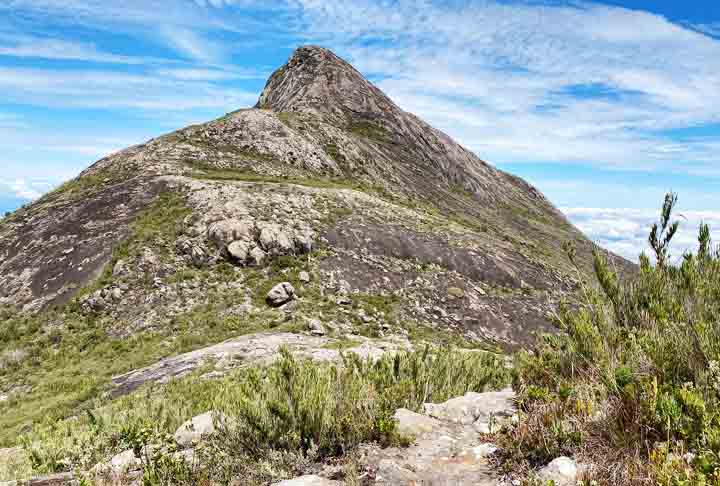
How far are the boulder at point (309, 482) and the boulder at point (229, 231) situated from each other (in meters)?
23.0

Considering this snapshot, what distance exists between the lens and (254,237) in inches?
1051

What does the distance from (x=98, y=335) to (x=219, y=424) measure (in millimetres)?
18110

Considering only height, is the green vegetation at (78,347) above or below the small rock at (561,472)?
below

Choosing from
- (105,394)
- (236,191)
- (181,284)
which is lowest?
(105,394)

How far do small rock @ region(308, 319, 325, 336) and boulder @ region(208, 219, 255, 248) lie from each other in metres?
9.29

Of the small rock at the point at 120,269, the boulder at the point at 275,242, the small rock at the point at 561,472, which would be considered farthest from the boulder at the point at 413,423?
the small rock at the point at 120,269

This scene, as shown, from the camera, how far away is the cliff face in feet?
80.4

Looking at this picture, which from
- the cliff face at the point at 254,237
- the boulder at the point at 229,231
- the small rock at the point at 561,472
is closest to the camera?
the small rock at the point at 561,472

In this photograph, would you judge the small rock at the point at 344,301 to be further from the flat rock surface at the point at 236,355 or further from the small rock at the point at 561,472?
the small rock at the point at 561,472

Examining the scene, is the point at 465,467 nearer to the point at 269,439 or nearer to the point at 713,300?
the point at 269,439

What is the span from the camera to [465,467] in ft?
14.3

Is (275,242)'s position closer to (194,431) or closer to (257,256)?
Answer: (257,256)

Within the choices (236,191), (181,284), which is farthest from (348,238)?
(181,284)

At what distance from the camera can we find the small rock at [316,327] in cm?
1872
